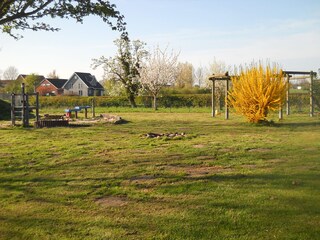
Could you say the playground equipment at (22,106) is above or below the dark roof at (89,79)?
below

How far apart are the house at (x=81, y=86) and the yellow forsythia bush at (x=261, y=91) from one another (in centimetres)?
6598

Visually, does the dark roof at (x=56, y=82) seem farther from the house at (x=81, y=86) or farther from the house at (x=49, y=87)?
the house at (x=81, y=86)

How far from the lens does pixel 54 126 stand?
16.7 m

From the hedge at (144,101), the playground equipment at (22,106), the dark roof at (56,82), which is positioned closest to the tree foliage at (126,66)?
the hedge at (144,101)

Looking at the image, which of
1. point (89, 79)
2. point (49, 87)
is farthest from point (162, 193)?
point (49, 87)

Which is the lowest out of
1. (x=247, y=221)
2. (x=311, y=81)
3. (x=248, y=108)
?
(x=247, y=221)

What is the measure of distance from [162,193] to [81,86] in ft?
256

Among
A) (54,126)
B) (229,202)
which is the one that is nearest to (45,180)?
(229,202)

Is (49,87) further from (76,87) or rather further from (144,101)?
(144,101)

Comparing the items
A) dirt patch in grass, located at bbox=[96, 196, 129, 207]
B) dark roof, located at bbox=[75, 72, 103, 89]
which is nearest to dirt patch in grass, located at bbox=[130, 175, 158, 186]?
dirt patch in grass, located at bbox=[96, 196, 129, 207]

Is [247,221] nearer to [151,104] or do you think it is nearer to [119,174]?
[119,174]

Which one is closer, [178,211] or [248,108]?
[178,211]

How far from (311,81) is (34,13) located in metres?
18.4

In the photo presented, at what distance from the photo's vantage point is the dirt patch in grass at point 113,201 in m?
4.81
